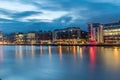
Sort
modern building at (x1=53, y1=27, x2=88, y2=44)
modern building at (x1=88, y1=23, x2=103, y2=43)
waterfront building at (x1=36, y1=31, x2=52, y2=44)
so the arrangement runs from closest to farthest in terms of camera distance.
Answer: modern building at (x1=88, y1=23, x2=103, y2=43) < modern building at (x1=53, y1=27, x2=88, y2=44) < waterfront building at (x1=36, y1=31, x2=52, y2=44)

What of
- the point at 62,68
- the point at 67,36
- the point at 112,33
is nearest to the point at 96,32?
the point at 112,33

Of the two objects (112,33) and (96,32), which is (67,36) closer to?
(96,32)

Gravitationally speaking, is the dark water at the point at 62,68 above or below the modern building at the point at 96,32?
below

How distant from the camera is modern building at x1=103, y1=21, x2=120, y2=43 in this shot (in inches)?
4040

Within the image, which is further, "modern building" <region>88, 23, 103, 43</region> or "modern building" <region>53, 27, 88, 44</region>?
"modern building" <region>53, 27, 88, 44</region>

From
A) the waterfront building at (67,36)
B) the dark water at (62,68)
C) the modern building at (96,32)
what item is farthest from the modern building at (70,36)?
the dark water at (62,68)

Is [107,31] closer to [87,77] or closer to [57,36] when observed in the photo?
[57,36]

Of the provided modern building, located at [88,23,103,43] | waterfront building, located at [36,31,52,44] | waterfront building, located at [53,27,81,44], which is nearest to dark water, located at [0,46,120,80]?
modern building, located at [88,23,103,43]

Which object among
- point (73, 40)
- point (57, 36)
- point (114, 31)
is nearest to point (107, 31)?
point (114, 31)

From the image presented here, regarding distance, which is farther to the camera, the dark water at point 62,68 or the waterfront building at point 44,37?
the waterfront building at point 44,37

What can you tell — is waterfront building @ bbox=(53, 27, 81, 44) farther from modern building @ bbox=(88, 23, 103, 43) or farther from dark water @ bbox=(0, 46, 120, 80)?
dark water @ bbox=(0, 46, 120, 80)

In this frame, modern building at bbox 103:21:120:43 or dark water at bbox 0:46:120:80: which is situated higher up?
modern building at bbox 103:21:120:43

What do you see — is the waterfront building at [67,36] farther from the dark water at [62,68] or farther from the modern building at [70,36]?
the dark water at [62,68]

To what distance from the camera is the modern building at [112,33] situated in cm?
10262
